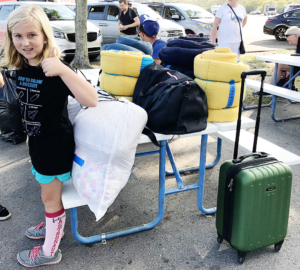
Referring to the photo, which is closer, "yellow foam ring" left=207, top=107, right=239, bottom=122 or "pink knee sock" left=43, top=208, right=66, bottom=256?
"pink knee sock" left=43, top=208, right=66, bottom=256

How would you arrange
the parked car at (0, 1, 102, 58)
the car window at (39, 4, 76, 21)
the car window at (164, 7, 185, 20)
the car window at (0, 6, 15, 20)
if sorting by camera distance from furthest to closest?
1. the car window at (164, 7, 185, 20)
2. the car window at (0, 6, 15, 20)
3. the car window at (39, 4, 76, 21)
4. the parked car at (0, 1, 102, 58)

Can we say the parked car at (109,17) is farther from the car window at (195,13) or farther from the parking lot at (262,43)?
the parking lot at (262,43)

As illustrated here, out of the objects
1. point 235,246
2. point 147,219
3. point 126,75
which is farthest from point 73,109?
point 235,246

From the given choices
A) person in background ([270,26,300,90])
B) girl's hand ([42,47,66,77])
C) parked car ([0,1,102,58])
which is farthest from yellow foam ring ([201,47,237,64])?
parked car ([0,1,102,58])

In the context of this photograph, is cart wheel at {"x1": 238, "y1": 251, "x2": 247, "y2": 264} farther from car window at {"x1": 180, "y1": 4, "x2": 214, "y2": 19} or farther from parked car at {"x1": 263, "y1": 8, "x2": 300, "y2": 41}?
parked car at {"x1": 263, "y1": 8, "x2": 300, "y2": 41}

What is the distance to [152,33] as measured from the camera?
3.52 m

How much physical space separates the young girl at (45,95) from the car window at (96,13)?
9.32 m

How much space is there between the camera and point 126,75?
231cm

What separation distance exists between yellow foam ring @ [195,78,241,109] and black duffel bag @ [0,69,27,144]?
4.02 feet

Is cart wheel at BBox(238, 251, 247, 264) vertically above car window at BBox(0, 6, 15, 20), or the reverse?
car window at BBox(0, 6, 15, 20)

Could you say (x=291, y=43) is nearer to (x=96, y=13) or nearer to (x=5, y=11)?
(x=96, y=13)

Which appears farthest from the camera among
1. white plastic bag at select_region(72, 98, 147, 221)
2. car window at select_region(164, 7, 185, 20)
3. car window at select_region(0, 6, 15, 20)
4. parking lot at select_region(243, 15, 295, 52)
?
parking lot at select_region(243, 15, 295, 52)

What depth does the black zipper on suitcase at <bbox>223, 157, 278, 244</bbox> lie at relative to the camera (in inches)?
74.6

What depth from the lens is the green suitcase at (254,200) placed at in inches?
73.5
